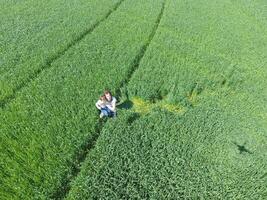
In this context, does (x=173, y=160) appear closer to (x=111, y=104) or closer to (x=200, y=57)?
(x=111, y=104)

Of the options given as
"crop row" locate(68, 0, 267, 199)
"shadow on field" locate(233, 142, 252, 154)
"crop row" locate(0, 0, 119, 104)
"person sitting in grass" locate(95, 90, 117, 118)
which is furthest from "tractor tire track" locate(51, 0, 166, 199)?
"shadow on field" locate(233, 142, 252, 154)

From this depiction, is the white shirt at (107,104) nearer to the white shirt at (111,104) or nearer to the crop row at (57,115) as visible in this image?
the white shirt at (111,104)

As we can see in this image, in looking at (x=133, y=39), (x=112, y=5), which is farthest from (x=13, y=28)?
(x=112, y=5)

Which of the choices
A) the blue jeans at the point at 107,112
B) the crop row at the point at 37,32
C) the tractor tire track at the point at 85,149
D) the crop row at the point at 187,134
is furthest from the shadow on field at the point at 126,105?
the crop row at the point at 37,32

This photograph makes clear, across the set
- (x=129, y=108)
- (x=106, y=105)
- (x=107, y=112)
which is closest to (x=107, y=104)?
(x=106, y=105)

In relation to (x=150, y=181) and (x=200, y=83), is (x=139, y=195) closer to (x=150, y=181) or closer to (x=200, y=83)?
(x=150, y=181)

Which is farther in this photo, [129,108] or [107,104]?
[129,108]
